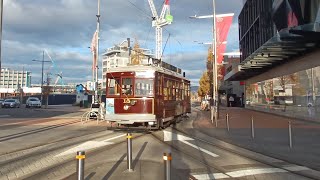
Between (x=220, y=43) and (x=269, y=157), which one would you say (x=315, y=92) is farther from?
(x=269, y=157)

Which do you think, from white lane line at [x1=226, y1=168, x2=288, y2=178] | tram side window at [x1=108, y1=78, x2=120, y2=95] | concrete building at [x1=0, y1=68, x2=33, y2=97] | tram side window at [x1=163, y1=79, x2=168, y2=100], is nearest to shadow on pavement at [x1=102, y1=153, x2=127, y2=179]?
white lane line at [x1=226, y1=168, x2=288, y2=178]

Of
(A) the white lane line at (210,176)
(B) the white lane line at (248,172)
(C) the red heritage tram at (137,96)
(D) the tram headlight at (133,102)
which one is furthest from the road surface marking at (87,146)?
(B) the white lane line at (248,172)

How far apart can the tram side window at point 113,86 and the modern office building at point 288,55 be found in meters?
8.72

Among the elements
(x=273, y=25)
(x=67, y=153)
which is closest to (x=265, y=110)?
(x=273, y=25)

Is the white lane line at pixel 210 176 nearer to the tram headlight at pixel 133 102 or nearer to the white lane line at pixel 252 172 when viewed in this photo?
the white lane line at pixel 252 172

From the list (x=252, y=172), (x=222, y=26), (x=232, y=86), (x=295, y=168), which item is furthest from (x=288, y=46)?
(x=232, y=86)

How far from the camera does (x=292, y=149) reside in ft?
42.3

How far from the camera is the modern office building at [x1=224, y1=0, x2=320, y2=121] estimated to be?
21297mm

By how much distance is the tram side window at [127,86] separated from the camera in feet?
58.1

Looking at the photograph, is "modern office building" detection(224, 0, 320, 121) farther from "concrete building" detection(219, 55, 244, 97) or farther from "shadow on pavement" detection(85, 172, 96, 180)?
Result: "concrete building" detection(219, 55, 244, 97)

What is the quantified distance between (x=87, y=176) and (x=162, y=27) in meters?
67.7

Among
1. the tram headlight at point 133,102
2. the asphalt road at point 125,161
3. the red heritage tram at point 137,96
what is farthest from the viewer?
the tram headlight at point 133,102

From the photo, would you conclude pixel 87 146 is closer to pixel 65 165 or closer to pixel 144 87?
pixel 65 165

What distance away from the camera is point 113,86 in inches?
719
